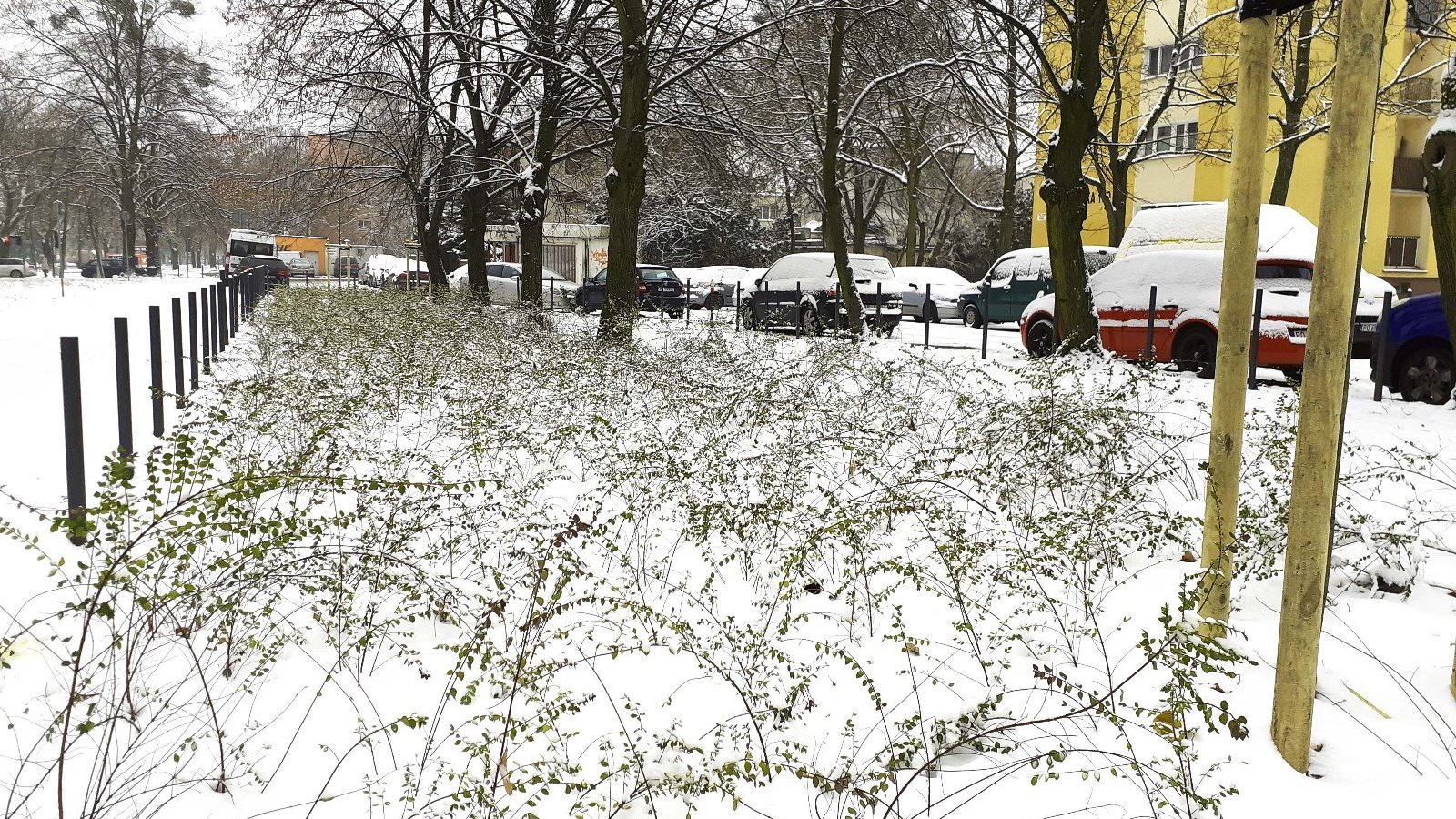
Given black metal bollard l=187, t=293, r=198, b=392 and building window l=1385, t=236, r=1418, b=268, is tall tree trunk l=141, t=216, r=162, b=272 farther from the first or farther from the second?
building window l=1385, t=236, r=1418, b=268

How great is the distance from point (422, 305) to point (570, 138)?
5.84 meters

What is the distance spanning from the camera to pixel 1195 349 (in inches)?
536

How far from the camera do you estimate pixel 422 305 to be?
1806 centimetres

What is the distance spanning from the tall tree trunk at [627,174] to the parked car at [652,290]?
1452cm

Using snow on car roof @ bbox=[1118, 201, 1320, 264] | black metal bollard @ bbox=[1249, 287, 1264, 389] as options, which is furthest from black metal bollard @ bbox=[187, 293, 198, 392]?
snow on car roof @ bbox=[1118, 201, 1320, 264]

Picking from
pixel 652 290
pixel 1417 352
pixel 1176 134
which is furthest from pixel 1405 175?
pixel 1417 352

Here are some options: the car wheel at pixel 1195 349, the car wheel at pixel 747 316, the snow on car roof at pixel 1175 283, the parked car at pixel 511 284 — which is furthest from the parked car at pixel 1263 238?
the parked car at pixel 511 284

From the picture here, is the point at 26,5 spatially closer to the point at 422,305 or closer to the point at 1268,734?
the point at 422,305

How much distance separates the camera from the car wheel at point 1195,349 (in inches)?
527

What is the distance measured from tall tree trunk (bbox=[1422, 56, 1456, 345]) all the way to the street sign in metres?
1.00

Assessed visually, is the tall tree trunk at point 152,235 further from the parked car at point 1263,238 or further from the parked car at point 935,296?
the parked car at point 1263,238

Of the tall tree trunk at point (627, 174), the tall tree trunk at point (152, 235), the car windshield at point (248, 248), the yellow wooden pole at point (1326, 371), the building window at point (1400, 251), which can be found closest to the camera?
the yellow wooden pole at point (1326, 371)

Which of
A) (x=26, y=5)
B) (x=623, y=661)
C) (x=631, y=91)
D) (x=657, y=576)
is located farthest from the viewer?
(x=26, y=5)

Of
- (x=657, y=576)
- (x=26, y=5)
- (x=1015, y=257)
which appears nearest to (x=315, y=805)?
(x=657, y=576)
